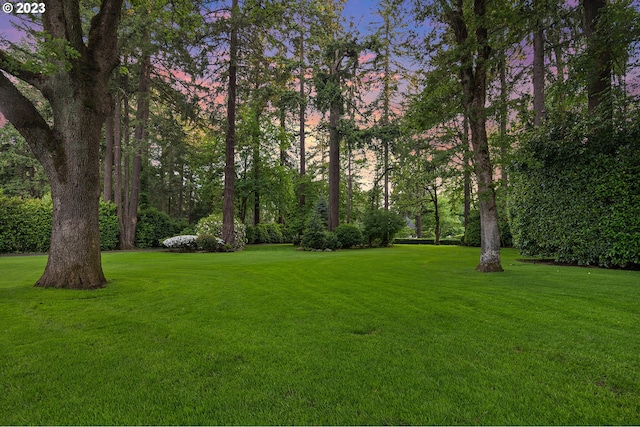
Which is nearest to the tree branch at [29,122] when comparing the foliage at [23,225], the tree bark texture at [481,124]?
the tree bark texture at [481,124]

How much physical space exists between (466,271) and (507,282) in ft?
5.80

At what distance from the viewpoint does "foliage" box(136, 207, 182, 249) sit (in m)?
19.1

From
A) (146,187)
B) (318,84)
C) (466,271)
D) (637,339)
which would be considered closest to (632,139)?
(466,271)

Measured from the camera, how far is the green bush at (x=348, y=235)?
61.0 ft

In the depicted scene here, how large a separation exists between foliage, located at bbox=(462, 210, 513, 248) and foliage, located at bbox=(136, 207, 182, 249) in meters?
18.7

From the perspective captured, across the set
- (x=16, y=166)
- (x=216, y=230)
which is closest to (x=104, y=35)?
(x=216, y=230)

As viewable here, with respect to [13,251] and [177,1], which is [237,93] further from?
[13,251]

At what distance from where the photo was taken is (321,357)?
2891 millimetres

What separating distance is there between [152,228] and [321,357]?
1936 centimetres

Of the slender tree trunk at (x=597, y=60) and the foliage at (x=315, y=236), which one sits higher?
the slender tree trunk at (x=597, y=60)

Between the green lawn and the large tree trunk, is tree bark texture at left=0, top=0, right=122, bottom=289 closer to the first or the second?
the large tree trunk

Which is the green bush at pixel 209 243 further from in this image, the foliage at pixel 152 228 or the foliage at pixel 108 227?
the foliage at pixel 108 227

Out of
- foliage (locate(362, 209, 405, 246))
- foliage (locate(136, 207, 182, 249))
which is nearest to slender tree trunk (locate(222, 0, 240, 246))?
foliage (locate(136, 207, 182, 249))

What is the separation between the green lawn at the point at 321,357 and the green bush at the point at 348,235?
42.4 feet
